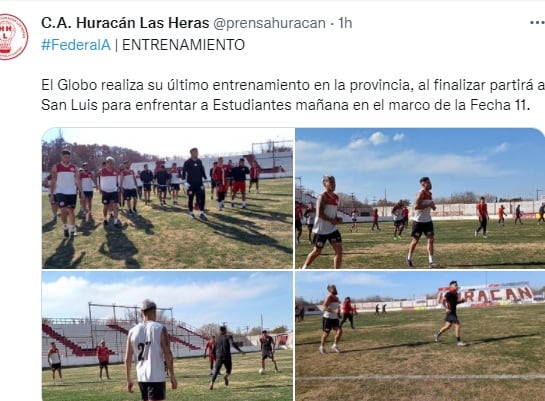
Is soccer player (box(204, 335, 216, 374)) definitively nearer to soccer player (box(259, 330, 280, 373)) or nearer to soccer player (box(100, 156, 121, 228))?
soccer player (box(259, 330, 280, 373))

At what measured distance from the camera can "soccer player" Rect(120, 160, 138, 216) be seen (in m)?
4.34

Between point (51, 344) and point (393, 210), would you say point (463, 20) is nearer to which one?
point (393, 210)

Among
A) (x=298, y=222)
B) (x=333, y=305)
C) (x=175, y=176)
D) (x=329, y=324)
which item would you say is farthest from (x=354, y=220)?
(x=175, y=176)

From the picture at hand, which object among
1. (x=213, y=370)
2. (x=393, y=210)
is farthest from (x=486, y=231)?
(x=213, y=370)

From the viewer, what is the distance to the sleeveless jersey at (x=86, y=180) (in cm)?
444

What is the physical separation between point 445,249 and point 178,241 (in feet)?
7.15

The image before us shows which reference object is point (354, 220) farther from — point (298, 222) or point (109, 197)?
point (109, 197)

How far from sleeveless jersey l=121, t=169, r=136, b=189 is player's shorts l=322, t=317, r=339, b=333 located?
1.85m

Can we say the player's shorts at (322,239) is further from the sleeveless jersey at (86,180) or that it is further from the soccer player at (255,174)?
the sleeveless jersey at (86,180)

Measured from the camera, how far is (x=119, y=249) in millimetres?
4352

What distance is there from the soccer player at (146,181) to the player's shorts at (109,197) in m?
0.23

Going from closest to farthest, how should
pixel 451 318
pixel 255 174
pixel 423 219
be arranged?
1. pixel 255 174
2. pixel 423 219
3. pixel 451 318

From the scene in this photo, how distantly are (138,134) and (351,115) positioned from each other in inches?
64.4

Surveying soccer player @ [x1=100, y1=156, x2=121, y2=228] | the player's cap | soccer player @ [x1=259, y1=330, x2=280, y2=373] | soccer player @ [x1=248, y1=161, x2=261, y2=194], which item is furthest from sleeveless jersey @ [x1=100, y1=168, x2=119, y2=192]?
soccer player @ [x1=259, y1=330, x2=280, y2=373]
